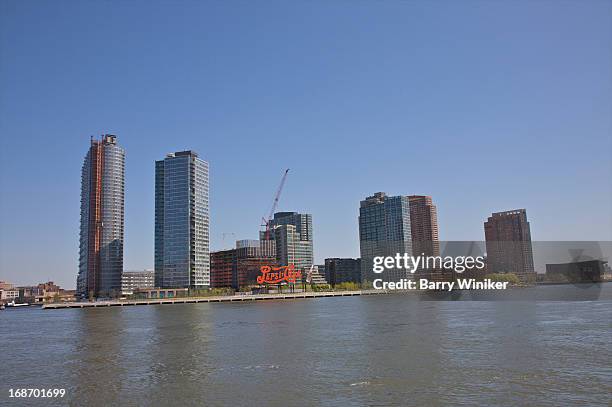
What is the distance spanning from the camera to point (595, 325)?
81.8 metres

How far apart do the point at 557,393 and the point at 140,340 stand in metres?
62.2

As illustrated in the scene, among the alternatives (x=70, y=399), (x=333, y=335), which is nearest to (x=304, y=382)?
(x=70, y=399)

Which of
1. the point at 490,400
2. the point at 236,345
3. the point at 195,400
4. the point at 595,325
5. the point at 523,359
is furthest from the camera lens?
the point at 595,325

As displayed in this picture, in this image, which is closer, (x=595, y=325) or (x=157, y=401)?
(x=157, y=401)

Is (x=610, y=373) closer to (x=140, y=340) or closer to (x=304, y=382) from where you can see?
(x=304, y=382)

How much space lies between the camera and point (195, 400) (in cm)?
3859

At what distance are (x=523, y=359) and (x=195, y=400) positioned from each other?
32522 millimetres

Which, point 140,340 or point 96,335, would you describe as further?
point 96,335

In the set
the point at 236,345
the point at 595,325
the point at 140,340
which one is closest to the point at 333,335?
the point at 236,345

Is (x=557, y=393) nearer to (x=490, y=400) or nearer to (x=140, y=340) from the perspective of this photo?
(x=490, y=400)

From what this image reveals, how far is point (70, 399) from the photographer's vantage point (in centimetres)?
4012

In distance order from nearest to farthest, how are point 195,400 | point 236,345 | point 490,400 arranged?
point 490,400, point 195,400, point 236,345

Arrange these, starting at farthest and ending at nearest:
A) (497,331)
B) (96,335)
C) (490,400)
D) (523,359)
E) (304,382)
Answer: (96,335)
(497,331)
(523,359)
(304,382)
(490,400)

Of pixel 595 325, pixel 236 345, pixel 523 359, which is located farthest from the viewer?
pixel 595 325
